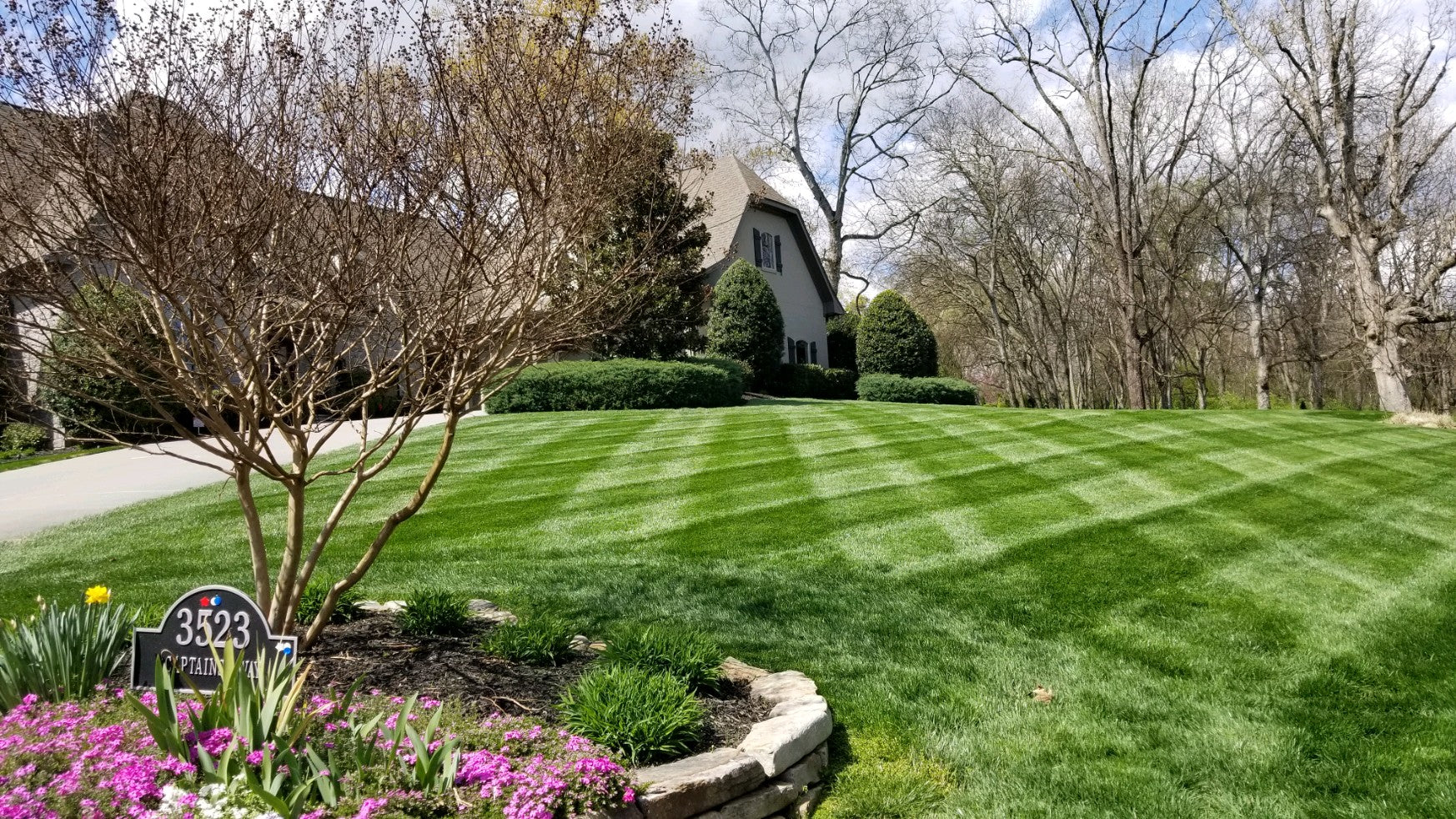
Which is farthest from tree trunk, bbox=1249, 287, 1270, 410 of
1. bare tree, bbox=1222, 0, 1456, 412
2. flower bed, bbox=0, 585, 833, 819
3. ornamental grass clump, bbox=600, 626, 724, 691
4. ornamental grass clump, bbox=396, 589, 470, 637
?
ornamental grass clump, bbox=396, 589, 470, 637

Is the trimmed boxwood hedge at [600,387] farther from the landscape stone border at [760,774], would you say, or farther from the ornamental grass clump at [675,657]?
the landscape stone border at [760,774]

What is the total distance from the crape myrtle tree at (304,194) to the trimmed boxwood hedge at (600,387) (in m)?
12.3

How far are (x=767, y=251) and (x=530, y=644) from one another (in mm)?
22020

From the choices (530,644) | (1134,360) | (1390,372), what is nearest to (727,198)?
(1134,360)

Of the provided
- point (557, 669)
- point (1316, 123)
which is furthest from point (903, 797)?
point (1316, 123)

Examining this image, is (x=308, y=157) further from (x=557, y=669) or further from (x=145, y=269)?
(x=557, y=669)

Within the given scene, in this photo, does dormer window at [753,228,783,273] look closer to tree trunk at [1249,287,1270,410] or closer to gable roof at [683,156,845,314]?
gable roof at [683,156,845,314]

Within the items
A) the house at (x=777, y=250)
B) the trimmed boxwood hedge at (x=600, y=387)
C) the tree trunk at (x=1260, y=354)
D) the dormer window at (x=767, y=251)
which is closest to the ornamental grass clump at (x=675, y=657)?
the trimmed boxwood hedge at (x=600, y=387)

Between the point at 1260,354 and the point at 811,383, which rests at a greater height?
the point at 811,383

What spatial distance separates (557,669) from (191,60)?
3087 millimetres

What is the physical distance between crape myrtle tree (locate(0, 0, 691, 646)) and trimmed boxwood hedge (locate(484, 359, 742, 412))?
12273 mm

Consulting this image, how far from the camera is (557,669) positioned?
4.02 metres

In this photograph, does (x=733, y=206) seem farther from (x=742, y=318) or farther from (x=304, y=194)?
(x=304, y=194)

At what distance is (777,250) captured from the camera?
84.4 feet
